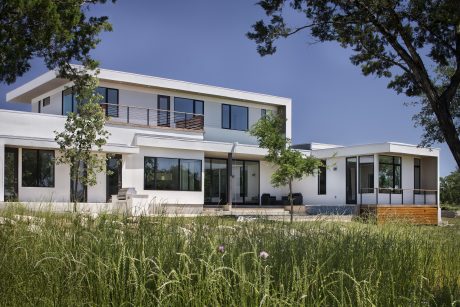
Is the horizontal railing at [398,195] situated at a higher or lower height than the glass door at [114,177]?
lower

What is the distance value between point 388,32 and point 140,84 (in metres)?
19.2

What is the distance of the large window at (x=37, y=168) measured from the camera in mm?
24562

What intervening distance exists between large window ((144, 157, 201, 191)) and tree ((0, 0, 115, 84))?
1380 cm

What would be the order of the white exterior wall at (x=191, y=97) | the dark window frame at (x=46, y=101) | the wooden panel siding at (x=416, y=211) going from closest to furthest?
1. the wooden panel siding at (x=416, y=211)
2. the white exterior wall at (x=191, y=97)
3. the dark window frame at (x=46, y=101)

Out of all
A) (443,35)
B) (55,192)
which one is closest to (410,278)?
(443,35)

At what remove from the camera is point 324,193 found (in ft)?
115

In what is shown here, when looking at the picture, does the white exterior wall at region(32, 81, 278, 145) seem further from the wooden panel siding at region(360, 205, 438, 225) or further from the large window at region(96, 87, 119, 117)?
the wooden panel siding at region(360, 205, 438, 225)

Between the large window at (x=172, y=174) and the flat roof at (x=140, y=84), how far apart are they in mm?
4634

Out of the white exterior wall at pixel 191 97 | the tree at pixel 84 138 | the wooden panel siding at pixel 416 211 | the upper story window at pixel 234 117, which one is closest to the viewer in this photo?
the tree at pixel 84 138

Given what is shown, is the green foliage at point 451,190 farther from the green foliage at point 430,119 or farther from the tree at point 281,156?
the tree at point 281,156

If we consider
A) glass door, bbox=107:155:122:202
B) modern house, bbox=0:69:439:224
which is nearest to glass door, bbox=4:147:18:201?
modern house, bbox=0:69:439:224

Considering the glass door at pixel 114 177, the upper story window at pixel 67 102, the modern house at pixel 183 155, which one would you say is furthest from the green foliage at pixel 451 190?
the upper story window at pixel 67 102

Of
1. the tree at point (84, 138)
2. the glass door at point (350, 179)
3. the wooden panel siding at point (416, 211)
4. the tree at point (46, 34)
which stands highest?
the tree at point (46, 34)

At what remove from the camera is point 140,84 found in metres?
30.2
